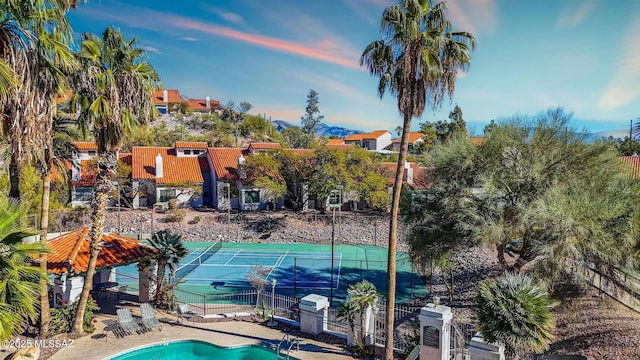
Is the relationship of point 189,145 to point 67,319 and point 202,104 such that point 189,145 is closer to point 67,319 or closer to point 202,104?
point 67,319

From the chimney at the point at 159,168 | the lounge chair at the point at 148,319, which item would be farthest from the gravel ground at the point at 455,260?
the lounge chair at the point at 148,319

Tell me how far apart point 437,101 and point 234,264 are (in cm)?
2085

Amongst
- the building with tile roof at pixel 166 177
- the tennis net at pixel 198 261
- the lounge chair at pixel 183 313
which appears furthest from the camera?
the building with tile roof at pixel 166 177

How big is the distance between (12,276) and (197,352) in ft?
28.8

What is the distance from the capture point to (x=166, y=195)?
42594 mm

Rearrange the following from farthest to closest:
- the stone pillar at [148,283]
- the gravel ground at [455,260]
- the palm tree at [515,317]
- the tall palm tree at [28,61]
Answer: the stone pillar at [148,283]
the gravel ground at [455,260]
the palm tree at [515,317]
the tall palm tree at [28,61]

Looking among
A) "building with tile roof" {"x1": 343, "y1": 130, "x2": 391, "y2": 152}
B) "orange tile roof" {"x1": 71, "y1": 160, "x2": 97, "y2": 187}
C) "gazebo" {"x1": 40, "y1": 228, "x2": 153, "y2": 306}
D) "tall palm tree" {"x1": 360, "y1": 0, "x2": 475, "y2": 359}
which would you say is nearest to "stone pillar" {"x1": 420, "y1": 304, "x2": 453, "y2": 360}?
"tall palm tree" {"x1": 360, "y1": 0, "x2": 475, "y2": 359}

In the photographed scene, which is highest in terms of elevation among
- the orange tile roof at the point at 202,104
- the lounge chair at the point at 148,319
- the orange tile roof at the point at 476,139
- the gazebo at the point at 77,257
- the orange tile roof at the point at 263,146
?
the orange tile roof at the point at 202,104

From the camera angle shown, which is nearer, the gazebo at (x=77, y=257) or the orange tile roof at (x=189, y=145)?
the gazebo at (x=77, y=257)

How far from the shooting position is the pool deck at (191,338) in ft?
43.0

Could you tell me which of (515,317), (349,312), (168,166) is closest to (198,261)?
(349,312)

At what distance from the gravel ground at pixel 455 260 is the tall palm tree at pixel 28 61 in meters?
11.7

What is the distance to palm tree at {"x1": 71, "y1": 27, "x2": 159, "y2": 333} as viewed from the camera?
12445 millimetres

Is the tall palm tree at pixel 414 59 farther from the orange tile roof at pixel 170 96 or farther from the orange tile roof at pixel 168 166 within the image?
the orange tile roof at pixel 170 96
